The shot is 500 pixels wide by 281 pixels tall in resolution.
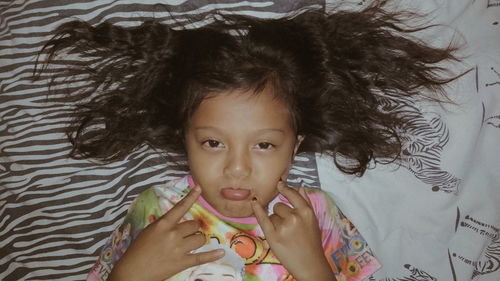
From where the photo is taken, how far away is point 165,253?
1.27 meters

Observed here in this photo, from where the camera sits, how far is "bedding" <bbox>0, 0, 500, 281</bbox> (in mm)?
1299

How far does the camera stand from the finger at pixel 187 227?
1.28 metres

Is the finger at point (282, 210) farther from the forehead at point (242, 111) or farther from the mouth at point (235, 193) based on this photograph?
the forehead at point (242, 111)

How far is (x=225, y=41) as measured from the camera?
128 cm

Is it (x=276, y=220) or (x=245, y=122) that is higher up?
(x=245, y=122)

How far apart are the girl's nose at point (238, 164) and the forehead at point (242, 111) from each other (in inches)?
2.2

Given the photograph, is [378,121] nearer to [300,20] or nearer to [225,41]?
[300,20]

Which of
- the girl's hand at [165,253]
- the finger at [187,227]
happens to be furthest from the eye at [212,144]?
the finger at [187,227]

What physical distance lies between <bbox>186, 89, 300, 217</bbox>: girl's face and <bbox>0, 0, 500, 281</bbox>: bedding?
0.23 meters

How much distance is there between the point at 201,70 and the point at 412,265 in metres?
0.72

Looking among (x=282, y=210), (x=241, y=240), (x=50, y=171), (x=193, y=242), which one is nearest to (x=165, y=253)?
(x=193, y=242)

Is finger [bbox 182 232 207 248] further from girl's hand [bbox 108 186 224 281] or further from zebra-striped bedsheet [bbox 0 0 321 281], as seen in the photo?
zebra-striped bedsheet [bbox 0 0 321 281]

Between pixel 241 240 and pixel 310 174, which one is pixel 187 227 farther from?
pixel 310 174

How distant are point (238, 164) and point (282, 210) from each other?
0.21 m
